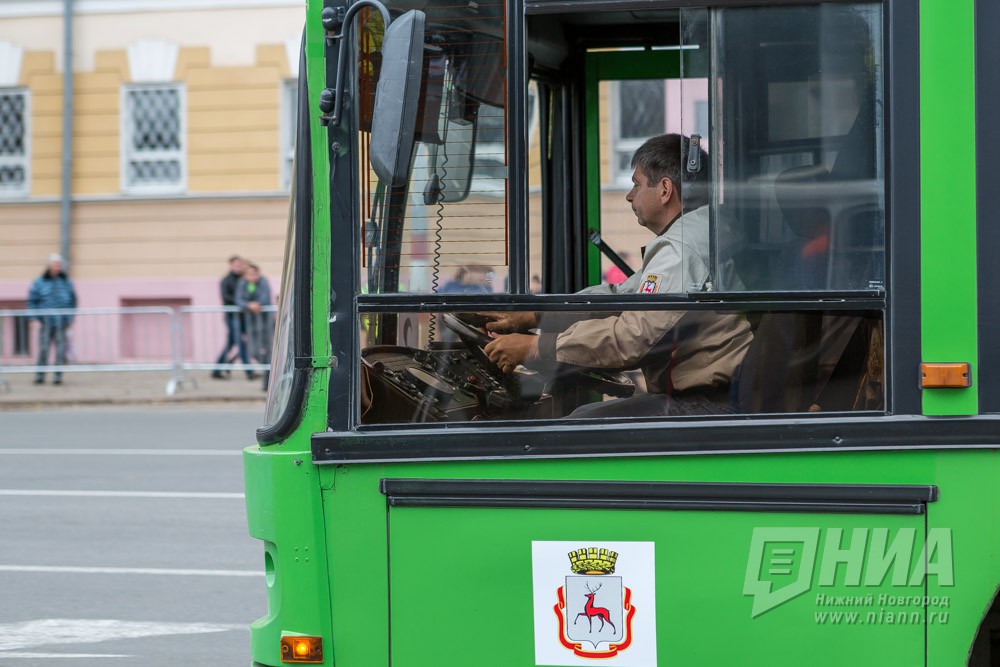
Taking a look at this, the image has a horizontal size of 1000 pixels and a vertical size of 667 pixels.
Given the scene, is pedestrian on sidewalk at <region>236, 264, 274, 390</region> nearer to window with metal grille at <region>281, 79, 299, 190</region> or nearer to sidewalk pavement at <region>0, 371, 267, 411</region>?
sidewalk pavement at <region>0, 371, 267, 411</region>

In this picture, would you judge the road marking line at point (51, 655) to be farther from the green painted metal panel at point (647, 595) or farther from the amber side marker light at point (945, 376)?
the amber side marker light at point (945, 376)

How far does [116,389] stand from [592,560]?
14236mm

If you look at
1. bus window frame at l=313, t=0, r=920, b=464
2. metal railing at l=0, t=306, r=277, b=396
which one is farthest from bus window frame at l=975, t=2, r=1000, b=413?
metal railing at l=0, t=306, r=277, b=396

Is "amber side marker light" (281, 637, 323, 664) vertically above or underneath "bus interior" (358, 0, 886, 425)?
underneath

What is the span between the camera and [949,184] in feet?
9.02

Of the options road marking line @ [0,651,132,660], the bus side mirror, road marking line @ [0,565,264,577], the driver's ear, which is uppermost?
the bus side mirror

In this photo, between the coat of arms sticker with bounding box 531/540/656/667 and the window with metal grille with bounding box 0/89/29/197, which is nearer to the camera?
the coat of arms sticker with bounding box 531/540/656/667

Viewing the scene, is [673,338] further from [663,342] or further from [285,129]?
[285,129]

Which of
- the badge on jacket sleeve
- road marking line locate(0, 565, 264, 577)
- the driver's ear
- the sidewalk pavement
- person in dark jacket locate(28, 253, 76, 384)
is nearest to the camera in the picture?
the badge on jacket sleeve

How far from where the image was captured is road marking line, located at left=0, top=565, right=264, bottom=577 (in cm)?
680

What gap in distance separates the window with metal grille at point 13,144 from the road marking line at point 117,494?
40.8ft

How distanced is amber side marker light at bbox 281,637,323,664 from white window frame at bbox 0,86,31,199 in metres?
19.3

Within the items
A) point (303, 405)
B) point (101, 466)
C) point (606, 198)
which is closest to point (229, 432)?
point (101, 466)

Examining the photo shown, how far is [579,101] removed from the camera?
4527 mm
